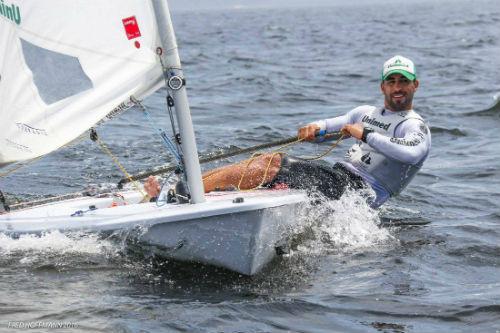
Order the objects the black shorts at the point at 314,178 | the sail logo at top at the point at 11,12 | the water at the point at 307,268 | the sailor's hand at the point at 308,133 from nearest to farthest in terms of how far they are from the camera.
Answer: the water at the point at 307,268, the sail logo at top at the point at 11,12, the black shorts at the point at 314,178, the sailor's hand at the point at 308,133

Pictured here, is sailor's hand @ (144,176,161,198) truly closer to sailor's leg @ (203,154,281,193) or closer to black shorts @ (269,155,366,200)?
sailor's leg @ (203,154,281,193)

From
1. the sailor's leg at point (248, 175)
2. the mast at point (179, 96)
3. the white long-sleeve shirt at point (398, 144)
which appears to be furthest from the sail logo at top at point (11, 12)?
the white long-sleeve shirt at point (398, 144)

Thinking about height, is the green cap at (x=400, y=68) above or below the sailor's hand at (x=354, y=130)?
above

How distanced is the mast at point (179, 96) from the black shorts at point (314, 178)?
0.93 m

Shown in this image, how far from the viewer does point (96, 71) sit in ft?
19.2

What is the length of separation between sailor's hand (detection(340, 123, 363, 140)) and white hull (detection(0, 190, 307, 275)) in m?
0.69

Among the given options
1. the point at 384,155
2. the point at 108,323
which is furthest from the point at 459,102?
the point at 108,323

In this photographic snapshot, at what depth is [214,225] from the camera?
539cm

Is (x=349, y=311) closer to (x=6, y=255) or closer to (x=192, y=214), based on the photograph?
(x=192, y=214)

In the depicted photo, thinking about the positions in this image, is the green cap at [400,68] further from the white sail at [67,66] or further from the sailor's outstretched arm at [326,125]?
the white sail at [67,66]

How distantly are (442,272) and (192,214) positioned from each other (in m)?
1.94

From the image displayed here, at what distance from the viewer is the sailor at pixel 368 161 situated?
6398 mm

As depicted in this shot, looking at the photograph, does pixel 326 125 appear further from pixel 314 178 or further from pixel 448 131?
pixel 448 131

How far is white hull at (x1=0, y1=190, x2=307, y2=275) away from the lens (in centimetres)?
538
